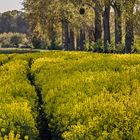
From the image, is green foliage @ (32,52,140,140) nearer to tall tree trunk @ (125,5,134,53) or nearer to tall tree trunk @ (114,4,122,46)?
tall tree trunk @ (125,5,134,53)

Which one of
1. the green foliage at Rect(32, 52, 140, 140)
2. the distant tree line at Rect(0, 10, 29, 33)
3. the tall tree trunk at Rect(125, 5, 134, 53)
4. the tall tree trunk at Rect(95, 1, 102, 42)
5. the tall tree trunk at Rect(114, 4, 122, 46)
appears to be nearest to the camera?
the green foliage at Rect(32, 52, 140, 140)

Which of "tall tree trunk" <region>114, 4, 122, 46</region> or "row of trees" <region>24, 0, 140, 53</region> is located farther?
"tall tree trunk" <region>114, 4, 122, 46</region>

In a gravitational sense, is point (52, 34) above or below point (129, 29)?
below

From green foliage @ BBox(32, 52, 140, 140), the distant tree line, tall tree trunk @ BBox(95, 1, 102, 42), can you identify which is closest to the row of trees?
tall tree trunk @ BBox(95, 1, 102, 42)

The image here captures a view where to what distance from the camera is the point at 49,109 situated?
9500 millimetres

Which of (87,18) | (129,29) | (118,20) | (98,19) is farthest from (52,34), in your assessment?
(129,29)

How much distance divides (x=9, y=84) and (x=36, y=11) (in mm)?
64387

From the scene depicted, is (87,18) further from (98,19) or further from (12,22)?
(12,22)

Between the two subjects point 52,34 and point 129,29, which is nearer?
point 129,29

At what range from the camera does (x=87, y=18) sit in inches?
2613

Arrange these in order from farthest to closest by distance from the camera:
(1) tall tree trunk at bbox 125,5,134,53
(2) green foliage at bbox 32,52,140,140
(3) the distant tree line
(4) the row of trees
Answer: (3) the distant tree line, (4) the row of trees, (1) tall tree trunk at bbox 125,5,134,53, (2) green foliage at bbox 32,52,140,140

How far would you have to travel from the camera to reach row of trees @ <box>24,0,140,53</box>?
135ft

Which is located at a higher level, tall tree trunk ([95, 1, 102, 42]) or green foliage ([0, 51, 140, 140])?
tall tree trunk ([95, 1, 102, 42])

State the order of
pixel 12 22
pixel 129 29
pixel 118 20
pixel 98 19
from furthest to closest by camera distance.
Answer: pixel 12 22 → pixel 98 19 → pixel 118 20 → pixel 129 29
